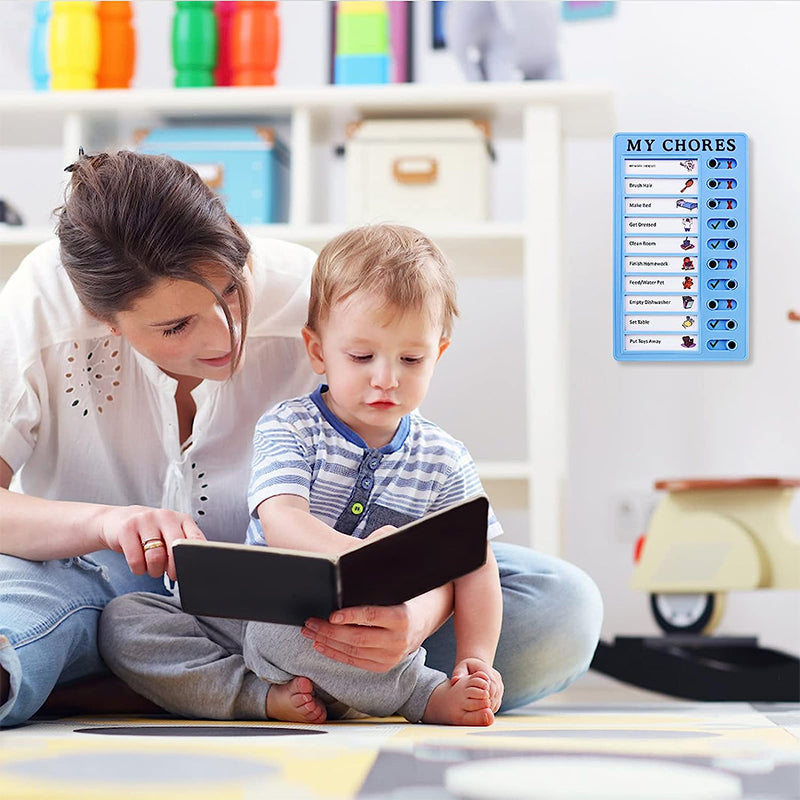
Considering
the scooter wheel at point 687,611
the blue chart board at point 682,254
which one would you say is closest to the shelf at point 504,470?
the scooter wheel at point 687,611

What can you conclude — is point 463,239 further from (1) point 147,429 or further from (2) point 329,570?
(2) point 329,570

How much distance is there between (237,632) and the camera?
0.87m

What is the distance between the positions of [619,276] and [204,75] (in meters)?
1.00

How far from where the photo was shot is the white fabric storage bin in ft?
5.00

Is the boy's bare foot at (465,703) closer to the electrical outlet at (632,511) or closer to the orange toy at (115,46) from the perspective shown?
the electrical outlet at (632,511)

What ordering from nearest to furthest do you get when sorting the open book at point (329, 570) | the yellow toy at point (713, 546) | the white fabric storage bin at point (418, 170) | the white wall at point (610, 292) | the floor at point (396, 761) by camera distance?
1. the floor at point (396, 761)
2. the open book at point (329, 570)
3. the white wall at point (610, 292)
4. the yellow toy at point (713, 546)
5. the white fabric storage bin at point (418, 170)

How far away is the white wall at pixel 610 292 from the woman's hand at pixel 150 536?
342 mm

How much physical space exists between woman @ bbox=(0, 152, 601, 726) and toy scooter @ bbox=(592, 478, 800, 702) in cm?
52

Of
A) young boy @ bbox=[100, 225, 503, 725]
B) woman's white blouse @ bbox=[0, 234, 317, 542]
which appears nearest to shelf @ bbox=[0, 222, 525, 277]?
woman's white blouse @ bbox=[0, 234, 317, 542]

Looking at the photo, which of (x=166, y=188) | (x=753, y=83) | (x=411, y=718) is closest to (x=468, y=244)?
(x=753, y=83)

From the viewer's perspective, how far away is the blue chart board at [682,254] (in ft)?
2.55

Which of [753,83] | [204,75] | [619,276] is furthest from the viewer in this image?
[204,75]

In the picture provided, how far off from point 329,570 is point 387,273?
11.1 inches

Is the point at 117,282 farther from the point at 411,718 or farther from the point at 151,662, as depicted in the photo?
the point at 411,718
